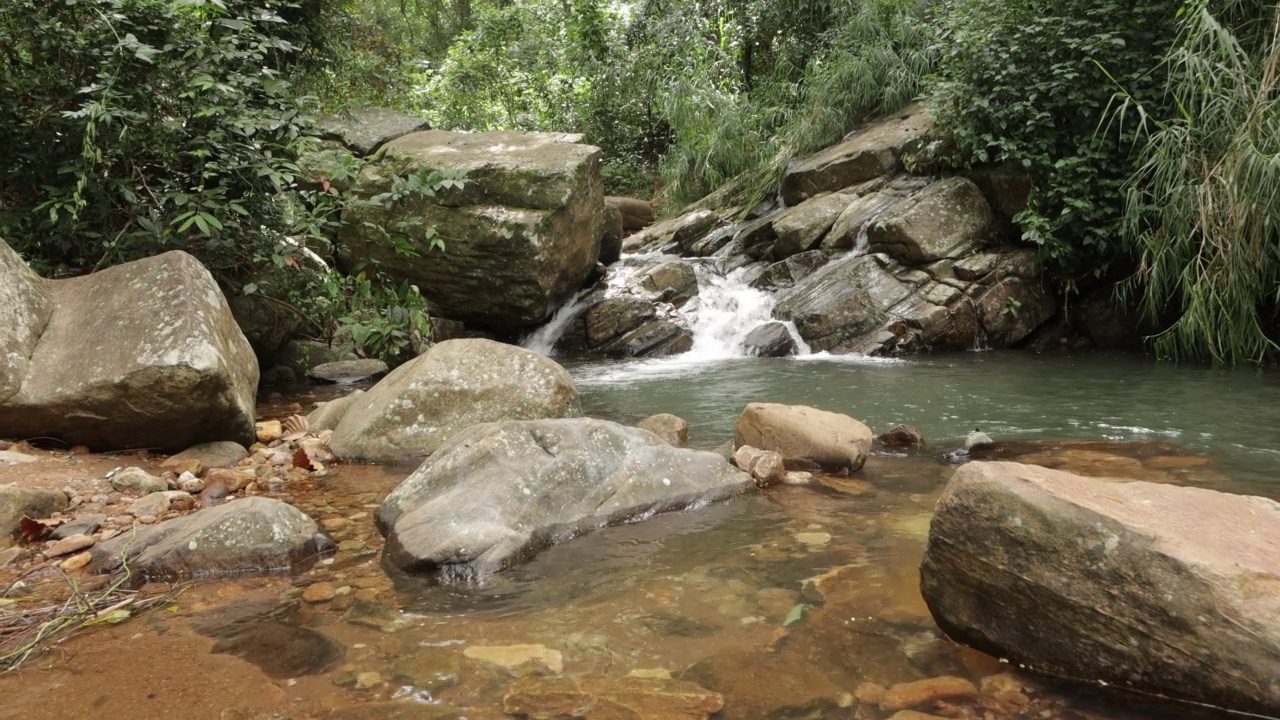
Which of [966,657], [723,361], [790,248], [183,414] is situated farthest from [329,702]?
[790,248]

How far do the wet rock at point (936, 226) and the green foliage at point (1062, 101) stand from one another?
454 mm

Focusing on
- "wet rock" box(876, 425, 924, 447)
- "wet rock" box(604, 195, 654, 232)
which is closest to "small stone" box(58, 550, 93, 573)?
"wet rock" box(876, 425, 924, 447)

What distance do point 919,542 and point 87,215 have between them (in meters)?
5.17

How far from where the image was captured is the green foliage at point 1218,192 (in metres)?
6.74

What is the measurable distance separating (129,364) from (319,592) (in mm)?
1998

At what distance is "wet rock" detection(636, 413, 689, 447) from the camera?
16.1ft

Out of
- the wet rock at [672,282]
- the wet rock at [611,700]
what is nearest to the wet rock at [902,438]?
the wet rock at [611,700]

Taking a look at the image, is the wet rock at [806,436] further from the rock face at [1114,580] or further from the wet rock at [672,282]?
the wet rock at [672,282]

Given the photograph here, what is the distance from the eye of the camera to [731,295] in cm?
1003

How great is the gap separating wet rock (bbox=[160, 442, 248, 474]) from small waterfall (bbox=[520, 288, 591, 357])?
17.0ft

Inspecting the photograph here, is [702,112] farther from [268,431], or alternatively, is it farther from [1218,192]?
[268,431]

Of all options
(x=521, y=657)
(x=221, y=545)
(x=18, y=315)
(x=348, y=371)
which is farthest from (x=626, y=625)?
(x=348, y=371)

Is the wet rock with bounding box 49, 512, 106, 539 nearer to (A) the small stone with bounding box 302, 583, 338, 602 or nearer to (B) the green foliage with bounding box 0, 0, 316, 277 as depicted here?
(A) the small stone with bounding box 302, 583, 338, 602

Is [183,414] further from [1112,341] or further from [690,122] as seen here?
[690,122]
